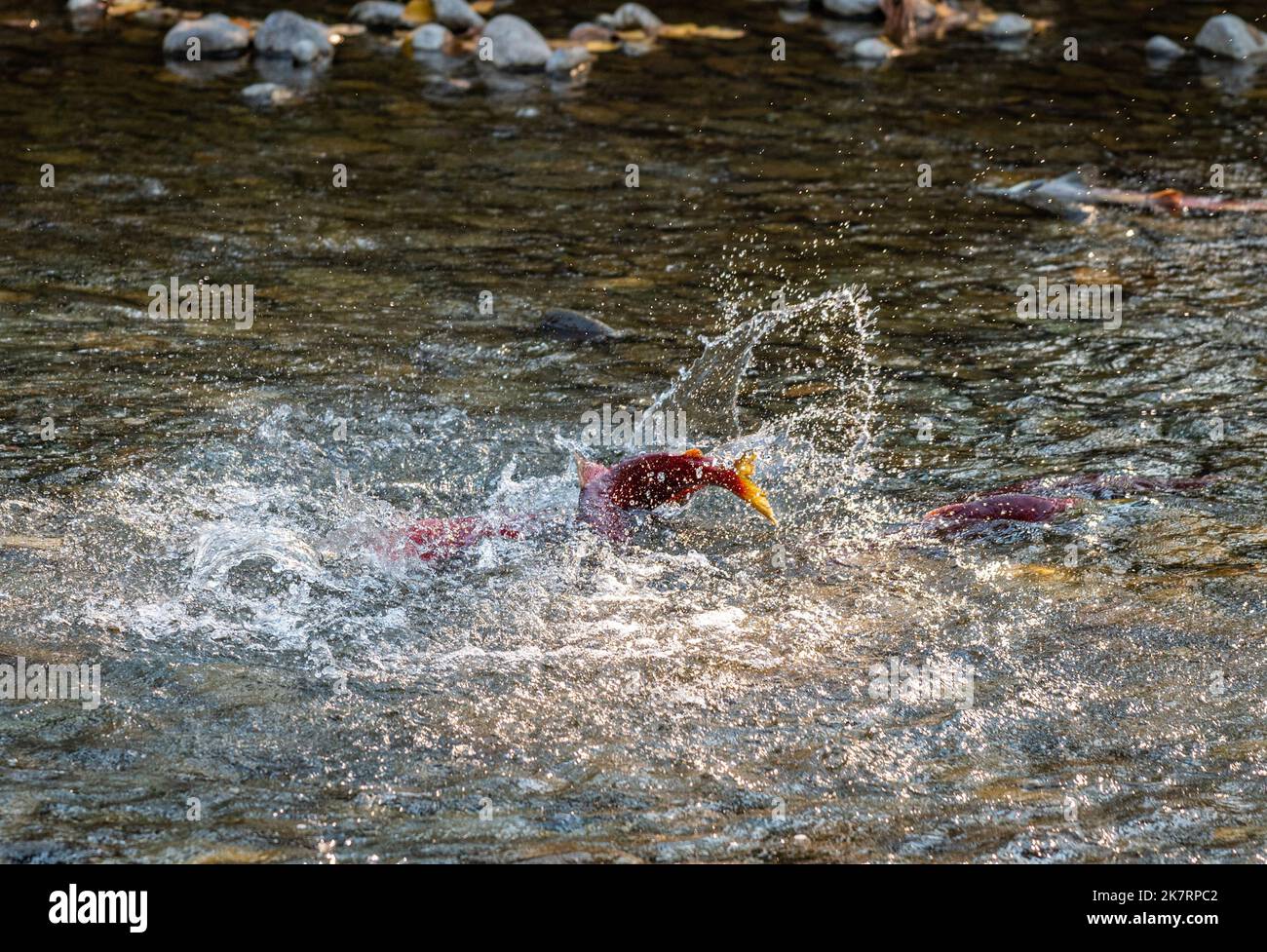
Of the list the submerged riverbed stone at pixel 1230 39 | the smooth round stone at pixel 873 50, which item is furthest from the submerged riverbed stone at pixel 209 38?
the submerged riverbed stone at pixel 1230 39

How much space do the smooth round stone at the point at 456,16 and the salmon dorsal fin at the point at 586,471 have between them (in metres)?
11.1

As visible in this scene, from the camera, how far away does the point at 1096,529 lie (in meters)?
6.10

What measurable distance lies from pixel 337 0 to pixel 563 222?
8.80m

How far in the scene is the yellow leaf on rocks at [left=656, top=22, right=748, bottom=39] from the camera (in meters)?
16.2

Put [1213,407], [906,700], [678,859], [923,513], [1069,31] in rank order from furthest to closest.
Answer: [1069,31], [1213,407], [923,513], [906,700], [678,859]

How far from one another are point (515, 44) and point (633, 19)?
1802 mm

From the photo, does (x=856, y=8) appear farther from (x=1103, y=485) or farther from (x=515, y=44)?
(x=1103, y=485)

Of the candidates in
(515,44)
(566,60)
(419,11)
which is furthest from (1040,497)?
(419,11)

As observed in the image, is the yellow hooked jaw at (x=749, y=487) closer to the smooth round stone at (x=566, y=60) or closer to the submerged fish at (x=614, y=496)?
the submerged fish at (x=614, y=496)

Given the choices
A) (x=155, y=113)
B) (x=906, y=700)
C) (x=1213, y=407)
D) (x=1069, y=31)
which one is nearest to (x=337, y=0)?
(x=155, y=113)

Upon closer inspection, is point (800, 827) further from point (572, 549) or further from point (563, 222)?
point (563, 222)

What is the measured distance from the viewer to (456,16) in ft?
52.6

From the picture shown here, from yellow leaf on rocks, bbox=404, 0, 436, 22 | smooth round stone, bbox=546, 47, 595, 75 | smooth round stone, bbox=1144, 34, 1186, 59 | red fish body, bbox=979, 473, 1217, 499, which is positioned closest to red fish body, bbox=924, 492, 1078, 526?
red fish body, bbox=979, 473, 1217, 499

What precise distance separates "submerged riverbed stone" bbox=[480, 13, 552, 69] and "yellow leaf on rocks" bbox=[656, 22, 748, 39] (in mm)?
1591
